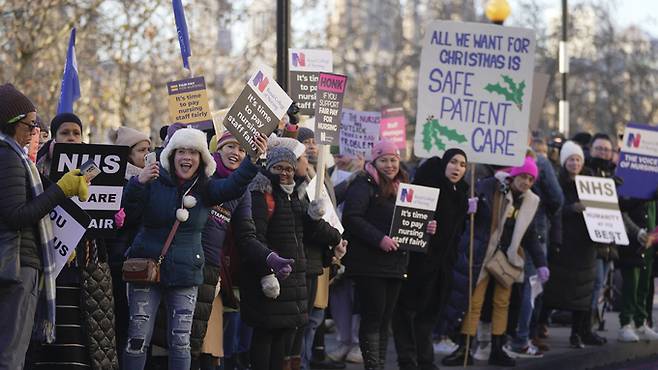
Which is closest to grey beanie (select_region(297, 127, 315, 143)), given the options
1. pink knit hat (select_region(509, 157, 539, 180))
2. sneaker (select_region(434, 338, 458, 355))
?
pink knit hat (select_region(509, 157, 539, 180))

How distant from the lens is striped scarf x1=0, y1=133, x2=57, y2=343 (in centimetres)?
805

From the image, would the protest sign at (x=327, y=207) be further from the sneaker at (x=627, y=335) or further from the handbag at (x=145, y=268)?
the sneaker at (x=627, y=335)

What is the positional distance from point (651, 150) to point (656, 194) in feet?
1.79

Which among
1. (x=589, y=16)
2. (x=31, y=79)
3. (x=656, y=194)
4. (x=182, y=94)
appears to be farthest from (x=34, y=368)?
(x=589, y=16)

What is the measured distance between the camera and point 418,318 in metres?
12.3

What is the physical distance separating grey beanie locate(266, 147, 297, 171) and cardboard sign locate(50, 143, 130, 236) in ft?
4.92

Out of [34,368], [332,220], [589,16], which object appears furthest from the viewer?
[589,16]

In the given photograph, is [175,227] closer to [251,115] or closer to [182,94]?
[251,115]

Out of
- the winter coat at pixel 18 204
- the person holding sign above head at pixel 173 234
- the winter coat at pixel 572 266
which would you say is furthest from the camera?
the winter coat at pixel 572 266

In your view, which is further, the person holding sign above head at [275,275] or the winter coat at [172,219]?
the person holding sign above head at [275,275]

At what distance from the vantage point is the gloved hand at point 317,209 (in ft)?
34.9

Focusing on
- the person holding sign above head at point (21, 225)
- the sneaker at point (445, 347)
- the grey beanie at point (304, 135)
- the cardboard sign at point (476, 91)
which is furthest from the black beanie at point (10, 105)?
the sneaker at point (445, 347)

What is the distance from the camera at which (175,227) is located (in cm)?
945

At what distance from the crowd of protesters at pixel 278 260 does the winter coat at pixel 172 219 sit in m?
0.01
